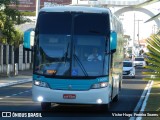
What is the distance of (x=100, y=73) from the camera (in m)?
15.5

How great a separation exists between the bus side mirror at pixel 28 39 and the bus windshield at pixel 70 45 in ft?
0.50

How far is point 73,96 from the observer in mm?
15180

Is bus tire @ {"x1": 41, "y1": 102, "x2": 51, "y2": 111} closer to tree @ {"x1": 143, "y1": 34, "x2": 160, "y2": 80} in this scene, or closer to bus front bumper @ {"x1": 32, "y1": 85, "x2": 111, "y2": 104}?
bus front bumper @ {"x1": 32, "y1": 85, "x2": 111, "y2": 104}

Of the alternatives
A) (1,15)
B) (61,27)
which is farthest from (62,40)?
(1,15)

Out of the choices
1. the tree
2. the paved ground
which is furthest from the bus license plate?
the paved ground

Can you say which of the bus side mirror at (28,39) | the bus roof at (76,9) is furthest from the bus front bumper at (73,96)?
the bus roof at (76,9)

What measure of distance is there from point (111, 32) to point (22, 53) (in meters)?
40.8

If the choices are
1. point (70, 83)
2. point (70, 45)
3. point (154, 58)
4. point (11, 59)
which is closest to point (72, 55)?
point (70, 45)

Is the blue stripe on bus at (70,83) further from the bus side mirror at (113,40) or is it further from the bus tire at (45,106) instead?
the bus tire at (45,106)

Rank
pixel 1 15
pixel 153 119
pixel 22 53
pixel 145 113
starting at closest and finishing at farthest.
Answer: pixel 153 119 → pixel 145 113 → pixel 1 15 → pixel 22 53

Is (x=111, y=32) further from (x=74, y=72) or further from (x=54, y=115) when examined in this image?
(x=54, y=115)

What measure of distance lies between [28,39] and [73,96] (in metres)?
2.13

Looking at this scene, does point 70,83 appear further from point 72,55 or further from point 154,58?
point 154,58

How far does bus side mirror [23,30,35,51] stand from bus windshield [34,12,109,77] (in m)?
0.15
